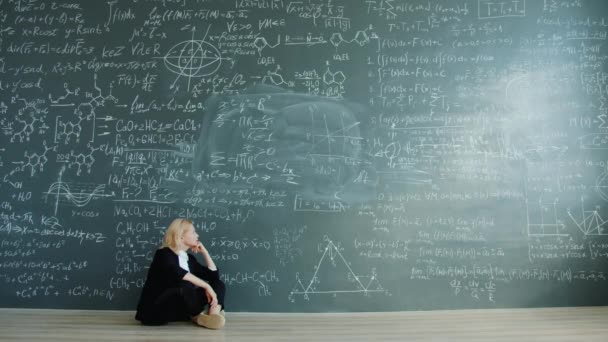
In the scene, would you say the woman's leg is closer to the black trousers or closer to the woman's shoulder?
the black trousers

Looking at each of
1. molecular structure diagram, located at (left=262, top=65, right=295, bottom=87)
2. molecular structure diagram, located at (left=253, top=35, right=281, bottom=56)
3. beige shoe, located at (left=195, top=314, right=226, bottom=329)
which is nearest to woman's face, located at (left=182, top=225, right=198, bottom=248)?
beige shoe, located at (left=195, top=314, right=226, bottom=329)

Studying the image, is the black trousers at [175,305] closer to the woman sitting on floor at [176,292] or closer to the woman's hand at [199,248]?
the woman sitting on floor at [176,292]

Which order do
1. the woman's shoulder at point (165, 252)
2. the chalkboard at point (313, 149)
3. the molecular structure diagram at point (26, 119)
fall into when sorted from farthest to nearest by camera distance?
the molecular structure diagram at point (26, 119) < the chalkboard at point (313, 149) < the woman's shoulder at point (165, 252)

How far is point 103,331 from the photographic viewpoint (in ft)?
13.2

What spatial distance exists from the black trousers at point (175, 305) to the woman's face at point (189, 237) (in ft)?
1.29

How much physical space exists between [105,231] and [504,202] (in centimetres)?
400

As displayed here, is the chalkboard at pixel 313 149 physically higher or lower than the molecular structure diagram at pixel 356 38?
lower

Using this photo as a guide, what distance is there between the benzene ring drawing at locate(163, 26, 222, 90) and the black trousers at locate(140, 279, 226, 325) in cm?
212

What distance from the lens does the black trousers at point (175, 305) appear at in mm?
4109

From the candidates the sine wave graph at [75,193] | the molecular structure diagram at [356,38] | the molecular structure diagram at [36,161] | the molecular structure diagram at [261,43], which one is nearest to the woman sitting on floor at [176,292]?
the sine wave graph at [75,193]

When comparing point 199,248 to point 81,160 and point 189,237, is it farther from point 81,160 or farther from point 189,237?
point 81,160

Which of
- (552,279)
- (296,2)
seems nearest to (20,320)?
(296,2)

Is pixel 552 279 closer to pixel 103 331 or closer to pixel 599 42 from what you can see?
pixel 599 42

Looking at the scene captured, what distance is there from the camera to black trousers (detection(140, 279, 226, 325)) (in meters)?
4.11
